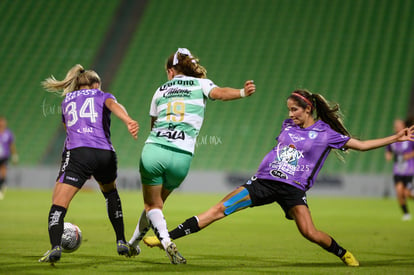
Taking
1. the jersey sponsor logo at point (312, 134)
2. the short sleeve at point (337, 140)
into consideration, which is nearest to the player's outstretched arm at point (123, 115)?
the jersey sponsor logo at point (312, 134)

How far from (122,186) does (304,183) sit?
674 inches

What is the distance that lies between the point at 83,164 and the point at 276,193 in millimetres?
1988

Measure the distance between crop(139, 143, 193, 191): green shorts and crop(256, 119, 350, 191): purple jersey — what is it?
3.33ft

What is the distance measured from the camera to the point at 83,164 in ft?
21.2

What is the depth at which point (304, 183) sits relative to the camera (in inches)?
267

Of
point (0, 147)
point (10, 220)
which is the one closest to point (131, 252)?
point (10, 220)

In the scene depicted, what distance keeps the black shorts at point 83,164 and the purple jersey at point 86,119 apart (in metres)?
0.06

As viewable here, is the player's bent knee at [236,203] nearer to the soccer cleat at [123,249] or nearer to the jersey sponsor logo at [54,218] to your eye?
the soccer cleat at [123,249]

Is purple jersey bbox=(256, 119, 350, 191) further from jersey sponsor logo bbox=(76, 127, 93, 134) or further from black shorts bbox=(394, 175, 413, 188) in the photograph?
black shorts bbox=(394, 175, 413, 188)

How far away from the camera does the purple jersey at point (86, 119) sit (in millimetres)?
6566

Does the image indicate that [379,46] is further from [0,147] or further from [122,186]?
[0,147]

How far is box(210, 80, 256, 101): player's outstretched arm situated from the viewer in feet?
19.0

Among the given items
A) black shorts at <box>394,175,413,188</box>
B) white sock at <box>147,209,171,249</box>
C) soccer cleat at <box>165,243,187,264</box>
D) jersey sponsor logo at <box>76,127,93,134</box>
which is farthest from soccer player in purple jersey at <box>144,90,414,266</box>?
black shorts at <box>394,175,413,188</box>

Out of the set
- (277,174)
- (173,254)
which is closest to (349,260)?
(277,174)
